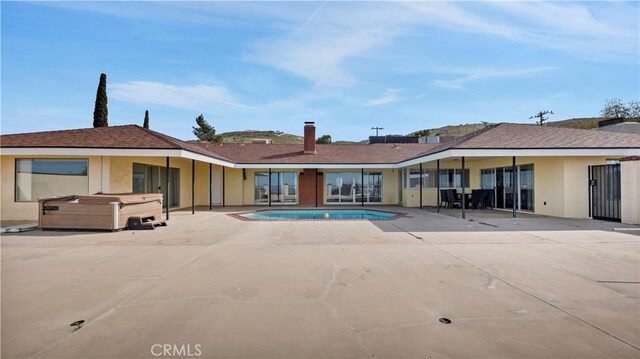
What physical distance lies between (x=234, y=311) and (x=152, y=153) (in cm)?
1027

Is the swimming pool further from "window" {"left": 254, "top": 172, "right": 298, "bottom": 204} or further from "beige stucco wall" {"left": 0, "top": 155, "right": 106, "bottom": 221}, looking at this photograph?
"beige stucco wall" {"left": 0, "top": 155, "right": 106, "bottom": 221}

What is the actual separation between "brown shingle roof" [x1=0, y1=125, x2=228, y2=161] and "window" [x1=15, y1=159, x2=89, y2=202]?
79 cm

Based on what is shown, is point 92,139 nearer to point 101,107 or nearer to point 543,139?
point 543,139

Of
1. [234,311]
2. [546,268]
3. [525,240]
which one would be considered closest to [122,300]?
[234,311]

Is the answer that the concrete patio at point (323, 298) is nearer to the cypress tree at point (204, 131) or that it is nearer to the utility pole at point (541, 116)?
the utility pole at point (541, 116)

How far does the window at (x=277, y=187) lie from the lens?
21.5m

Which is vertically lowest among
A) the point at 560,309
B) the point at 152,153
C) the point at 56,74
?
the point at 560,309

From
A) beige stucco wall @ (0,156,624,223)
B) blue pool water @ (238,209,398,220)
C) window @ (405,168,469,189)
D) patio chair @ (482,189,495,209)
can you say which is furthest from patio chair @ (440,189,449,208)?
blue pool water @ (238,209,398,220)

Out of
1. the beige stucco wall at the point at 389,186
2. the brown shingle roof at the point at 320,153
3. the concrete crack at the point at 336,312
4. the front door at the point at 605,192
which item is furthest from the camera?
the beige stucco wall at the point at 389,186

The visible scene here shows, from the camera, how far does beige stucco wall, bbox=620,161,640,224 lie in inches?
442

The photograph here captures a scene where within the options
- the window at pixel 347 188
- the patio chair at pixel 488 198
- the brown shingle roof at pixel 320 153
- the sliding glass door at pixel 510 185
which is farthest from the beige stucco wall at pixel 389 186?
the patio chair at pixel 488 198

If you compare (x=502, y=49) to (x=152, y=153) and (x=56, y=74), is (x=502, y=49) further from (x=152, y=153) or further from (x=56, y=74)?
(x=56, y=74)

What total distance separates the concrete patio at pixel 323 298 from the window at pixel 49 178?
Result: 6130 millimetres

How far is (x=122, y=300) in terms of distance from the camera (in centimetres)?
414
